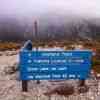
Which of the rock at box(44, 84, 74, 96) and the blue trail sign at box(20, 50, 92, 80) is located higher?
the blue trail sign at box(20, 50, 92, 80)

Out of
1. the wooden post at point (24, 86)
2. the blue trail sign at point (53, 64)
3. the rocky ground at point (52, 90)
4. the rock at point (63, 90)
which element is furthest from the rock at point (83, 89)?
the wooden post at point (24, 86)

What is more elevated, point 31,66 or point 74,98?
point 31,66

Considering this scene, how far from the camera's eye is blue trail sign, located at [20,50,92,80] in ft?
32.1

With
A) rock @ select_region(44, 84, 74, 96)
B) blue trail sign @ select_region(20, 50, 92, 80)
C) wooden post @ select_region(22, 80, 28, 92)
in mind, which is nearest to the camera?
rock @ select_region(44, 84, 74, 96)

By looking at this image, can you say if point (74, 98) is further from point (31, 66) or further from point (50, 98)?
point (31, 66)

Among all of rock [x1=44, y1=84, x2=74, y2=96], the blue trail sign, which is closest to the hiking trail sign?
the blue trail sign

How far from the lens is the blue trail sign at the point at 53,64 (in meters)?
9.78

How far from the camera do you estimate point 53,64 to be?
9922 millimetres

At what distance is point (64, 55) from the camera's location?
9.88 meters

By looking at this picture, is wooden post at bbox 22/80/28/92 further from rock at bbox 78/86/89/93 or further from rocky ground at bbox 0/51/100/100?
rock at bbox 78/86/89/93

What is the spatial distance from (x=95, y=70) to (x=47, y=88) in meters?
3.42

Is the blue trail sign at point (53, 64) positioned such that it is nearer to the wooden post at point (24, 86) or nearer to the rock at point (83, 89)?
the wooden post at point (24, 86)

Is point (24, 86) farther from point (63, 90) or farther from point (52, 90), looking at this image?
point (63, 90)

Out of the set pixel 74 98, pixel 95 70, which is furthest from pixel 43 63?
pixel 95 70
